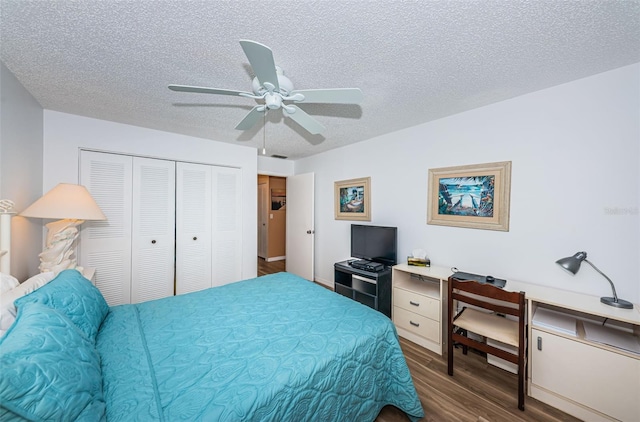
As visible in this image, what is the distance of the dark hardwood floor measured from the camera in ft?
5.20

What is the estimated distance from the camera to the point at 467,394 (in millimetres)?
1770

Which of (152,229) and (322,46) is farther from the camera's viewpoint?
(152,229)

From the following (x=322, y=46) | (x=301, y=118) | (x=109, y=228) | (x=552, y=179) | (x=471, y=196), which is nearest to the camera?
(x=322, y=46)

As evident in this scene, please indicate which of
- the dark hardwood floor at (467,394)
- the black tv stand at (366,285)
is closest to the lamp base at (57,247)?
the black tv stand at (366,285)

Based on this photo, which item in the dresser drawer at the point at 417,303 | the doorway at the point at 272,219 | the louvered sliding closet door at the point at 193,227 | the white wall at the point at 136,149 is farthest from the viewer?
the doorway at the point at 272,219

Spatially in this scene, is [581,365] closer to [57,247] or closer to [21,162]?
[57,247]

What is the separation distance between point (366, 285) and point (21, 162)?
11.7ft

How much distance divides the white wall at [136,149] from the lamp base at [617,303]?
3873 mm

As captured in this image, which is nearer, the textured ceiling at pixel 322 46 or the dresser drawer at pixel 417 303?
the textured ceiling at pixel 322 46

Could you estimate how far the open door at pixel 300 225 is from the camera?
13.6 ft

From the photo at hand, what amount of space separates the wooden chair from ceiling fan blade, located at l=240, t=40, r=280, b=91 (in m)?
2.04

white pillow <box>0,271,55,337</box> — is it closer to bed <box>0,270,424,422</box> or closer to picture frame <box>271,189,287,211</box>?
bed <box>0,270,424,422</box>

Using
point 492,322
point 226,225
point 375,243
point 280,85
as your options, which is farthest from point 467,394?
point 226,225

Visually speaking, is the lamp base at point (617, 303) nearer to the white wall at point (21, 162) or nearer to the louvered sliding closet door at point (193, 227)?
the louvered sliding closet door at point (193, 227)
